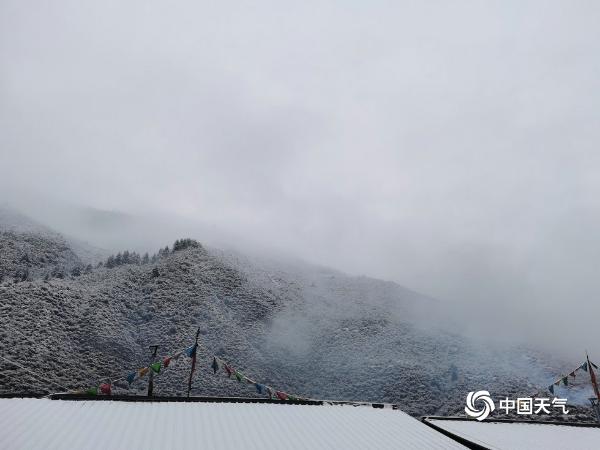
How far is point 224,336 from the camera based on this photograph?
5147 cm

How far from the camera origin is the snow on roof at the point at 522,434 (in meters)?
18.4

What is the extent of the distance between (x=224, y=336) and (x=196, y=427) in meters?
36.7

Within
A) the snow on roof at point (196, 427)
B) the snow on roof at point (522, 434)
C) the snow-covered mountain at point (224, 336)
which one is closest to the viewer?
the snow on roof at point (196, 427)

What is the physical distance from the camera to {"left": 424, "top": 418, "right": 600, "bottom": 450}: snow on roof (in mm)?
18375

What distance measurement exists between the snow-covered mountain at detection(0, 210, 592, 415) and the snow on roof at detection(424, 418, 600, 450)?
57.9 feet

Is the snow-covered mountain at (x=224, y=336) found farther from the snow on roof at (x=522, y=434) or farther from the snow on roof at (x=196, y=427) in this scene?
the snow on roof at (x=196, y=427)

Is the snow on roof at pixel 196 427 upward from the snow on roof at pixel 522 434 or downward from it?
downward

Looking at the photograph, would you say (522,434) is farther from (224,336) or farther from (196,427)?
(224,336)

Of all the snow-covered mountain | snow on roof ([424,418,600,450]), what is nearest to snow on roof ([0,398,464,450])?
snow on roof ([424,418,600,450])

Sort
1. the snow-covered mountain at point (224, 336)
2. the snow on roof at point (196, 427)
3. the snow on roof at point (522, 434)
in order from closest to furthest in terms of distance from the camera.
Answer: the snow on roof at point (196, 427) < the snow on roof at point (522, 434) < the snow-covered mountain at point (224, 336)

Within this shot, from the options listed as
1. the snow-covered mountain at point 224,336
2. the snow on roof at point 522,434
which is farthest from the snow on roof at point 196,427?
the snow-covered mountain at point 224,336

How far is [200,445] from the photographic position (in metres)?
13.9

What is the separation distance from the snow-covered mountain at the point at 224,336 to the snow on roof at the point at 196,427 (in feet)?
63.4

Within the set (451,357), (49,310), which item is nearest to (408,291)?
(451,357)
